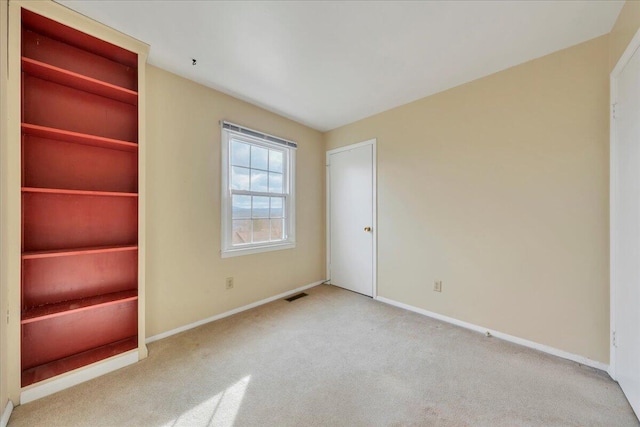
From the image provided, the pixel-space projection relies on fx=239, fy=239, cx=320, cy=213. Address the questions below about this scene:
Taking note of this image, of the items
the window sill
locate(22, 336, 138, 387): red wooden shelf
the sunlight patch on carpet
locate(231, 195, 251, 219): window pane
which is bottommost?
the sunlight patch on carpet

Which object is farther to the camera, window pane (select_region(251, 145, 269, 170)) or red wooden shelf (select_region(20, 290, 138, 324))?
window pane (select_region(251, 145, 269, 170))

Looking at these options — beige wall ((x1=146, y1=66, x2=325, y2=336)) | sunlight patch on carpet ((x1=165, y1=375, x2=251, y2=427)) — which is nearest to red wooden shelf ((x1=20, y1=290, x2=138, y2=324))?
beige wall ((x1=146, y1=66, x2=325, y2=336))

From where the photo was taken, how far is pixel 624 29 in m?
1.50

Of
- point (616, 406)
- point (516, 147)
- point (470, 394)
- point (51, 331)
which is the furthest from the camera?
point (516, 147)

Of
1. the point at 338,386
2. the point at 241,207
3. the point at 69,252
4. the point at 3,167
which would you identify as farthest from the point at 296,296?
the point at 3,167

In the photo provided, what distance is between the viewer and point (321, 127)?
3654mm

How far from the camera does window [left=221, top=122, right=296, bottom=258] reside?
2.67 metres

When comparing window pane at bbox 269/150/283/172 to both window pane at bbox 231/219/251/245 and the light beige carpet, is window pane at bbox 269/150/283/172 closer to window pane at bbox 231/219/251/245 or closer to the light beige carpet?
window pane at bbox 231/219/251/245

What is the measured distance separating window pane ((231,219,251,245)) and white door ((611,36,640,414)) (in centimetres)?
309

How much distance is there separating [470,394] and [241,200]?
8.68 feet

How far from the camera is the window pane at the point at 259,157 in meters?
2.94

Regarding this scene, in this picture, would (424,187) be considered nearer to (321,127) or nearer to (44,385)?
(321,127)

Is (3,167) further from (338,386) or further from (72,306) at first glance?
(338,386)

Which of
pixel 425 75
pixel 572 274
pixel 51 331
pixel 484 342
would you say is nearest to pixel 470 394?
pixel 484 342
